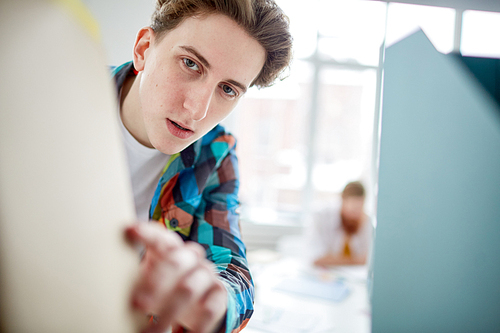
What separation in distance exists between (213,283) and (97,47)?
0.22m

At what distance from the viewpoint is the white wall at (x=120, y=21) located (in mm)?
591

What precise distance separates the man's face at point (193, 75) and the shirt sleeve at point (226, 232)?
0.81 ft

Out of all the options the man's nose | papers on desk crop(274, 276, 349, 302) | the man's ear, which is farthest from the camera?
papers on desk crop(274, 276, 349, 302)

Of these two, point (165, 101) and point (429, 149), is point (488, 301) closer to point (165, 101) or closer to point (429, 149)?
point (429, 149)

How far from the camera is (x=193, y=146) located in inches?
33.7

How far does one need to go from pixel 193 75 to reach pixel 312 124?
3085mm

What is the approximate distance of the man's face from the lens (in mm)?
576

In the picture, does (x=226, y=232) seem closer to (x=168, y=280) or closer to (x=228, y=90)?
(x=228, y=90)

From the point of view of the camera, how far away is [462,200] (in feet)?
2.11

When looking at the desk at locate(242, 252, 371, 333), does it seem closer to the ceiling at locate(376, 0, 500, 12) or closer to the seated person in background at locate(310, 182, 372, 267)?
the seated person in background at locate(310, 182, 372, 267)

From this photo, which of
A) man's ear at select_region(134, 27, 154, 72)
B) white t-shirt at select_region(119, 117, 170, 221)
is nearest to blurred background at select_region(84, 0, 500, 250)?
white t-shirt at select_region(119, 117, 170, 221)

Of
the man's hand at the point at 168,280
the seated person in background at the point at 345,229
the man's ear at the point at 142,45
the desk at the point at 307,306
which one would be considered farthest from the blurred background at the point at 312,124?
the man's hand at the point at 168,280

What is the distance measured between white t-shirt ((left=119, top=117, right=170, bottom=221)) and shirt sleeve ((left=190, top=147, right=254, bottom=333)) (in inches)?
5.1

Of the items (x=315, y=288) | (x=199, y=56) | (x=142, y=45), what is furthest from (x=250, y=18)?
(x=315, y=288)
